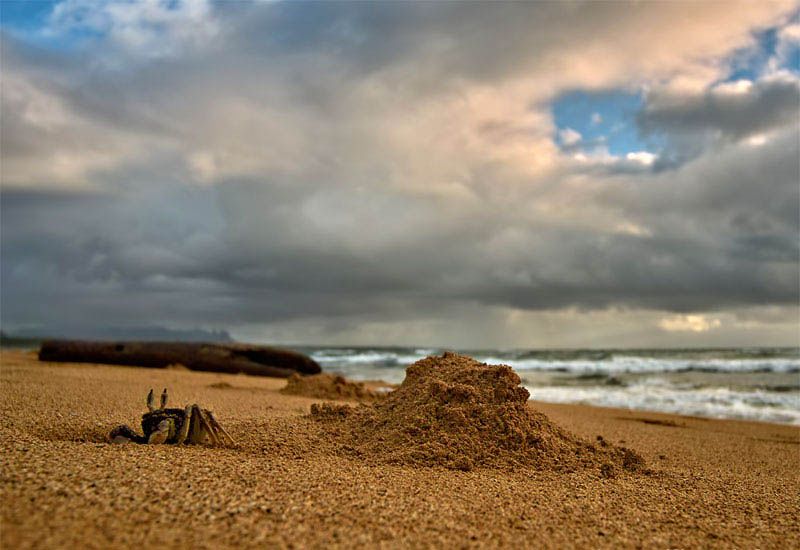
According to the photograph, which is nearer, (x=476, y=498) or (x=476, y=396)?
(x=476, y=498)

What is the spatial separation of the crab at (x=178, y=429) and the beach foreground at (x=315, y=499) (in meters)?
0.25

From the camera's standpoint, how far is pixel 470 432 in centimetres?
481

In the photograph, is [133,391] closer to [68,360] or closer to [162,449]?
[162,449]

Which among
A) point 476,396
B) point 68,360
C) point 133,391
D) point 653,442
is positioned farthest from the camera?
point 68,360

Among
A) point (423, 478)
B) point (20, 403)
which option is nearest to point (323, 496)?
point (423, 478)

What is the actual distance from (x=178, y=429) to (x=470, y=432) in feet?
7.67

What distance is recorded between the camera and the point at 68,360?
16.2 metres

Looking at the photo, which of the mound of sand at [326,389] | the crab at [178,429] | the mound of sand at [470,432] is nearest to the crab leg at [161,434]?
the crab at [178,429]

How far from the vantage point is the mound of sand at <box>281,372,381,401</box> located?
10.9 meters

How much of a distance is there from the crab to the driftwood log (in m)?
13.2

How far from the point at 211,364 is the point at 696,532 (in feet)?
53.4

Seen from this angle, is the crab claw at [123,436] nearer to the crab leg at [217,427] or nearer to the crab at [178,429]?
the crab at [178,429]

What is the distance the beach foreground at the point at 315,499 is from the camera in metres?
2.62

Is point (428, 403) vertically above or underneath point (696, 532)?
above
